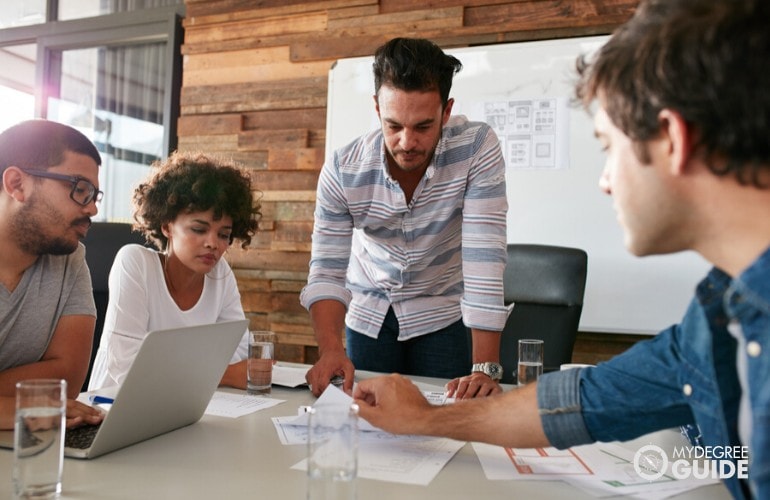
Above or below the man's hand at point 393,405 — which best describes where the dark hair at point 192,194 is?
above

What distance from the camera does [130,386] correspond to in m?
0.94

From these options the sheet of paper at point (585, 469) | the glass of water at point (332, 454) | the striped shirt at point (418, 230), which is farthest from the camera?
the striped shirt at point (418, 230)

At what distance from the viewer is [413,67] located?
1652 mm

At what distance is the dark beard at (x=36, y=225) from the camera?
4.67ft

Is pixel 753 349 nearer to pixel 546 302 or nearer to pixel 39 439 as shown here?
pixel 39 439

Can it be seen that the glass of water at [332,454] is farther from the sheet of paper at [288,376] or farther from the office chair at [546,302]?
the office chair at [546,302]

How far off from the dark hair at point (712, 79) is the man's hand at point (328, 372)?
0.90 meters

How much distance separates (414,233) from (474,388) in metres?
0.60

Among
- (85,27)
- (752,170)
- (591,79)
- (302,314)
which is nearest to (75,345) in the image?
(591,79)

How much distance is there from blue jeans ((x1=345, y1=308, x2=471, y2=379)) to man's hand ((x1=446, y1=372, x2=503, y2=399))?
48 centimetres

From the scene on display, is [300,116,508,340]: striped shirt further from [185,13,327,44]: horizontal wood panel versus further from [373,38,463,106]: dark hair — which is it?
[185,13,327,44]: horizontal wood panel

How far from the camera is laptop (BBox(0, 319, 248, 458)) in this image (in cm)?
94

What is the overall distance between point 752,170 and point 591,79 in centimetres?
23

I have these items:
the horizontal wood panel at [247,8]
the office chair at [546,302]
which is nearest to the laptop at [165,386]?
the office chair at [546,302]
